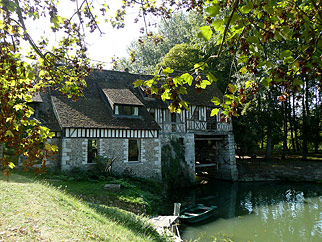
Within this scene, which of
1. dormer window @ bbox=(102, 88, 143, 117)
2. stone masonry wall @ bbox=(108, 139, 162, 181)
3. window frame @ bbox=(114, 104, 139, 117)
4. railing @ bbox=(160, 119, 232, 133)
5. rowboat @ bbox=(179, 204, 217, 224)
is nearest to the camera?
rowboat @ bbox=(179, 204, 217, 224)

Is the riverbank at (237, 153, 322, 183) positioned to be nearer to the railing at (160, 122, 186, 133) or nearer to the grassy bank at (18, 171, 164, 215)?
the railing at (160, 122, 186, 133)

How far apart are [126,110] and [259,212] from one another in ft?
28.4

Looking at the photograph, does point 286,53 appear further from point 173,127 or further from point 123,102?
point 173,127

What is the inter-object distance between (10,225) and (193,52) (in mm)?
20982

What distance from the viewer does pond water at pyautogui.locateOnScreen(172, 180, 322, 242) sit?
8727 millimetres

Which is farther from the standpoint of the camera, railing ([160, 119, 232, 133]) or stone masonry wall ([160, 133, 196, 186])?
stone masonry wall ([160, 133, 196, 186])

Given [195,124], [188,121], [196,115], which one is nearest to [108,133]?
[188,121]

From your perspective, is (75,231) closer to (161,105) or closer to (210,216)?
(210,216)

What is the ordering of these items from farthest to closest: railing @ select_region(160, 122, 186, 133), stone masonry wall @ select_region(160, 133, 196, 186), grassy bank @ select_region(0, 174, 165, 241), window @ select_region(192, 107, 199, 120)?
1. window @ select_region(192, 107, 199, 120)
2. stone masonry wall @ select_region(160, 133, 196, 186)
3. railing @ select_region(160, 122, 186, 133)
4. grassy bank @ select_region(0, 174, 165, 241)

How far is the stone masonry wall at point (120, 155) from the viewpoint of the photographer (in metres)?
11.8

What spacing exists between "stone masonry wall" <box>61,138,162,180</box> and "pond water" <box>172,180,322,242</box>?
7.21ft

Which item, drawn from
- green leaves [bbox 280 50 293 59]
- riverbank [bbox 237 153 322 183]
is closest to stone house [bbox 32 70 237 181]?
Result: riverbank [bbox 237 153 322 183]

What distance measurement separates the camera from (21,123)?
10.1 feet

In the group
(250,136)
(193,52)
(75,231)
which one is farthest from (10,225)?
(193,52)
